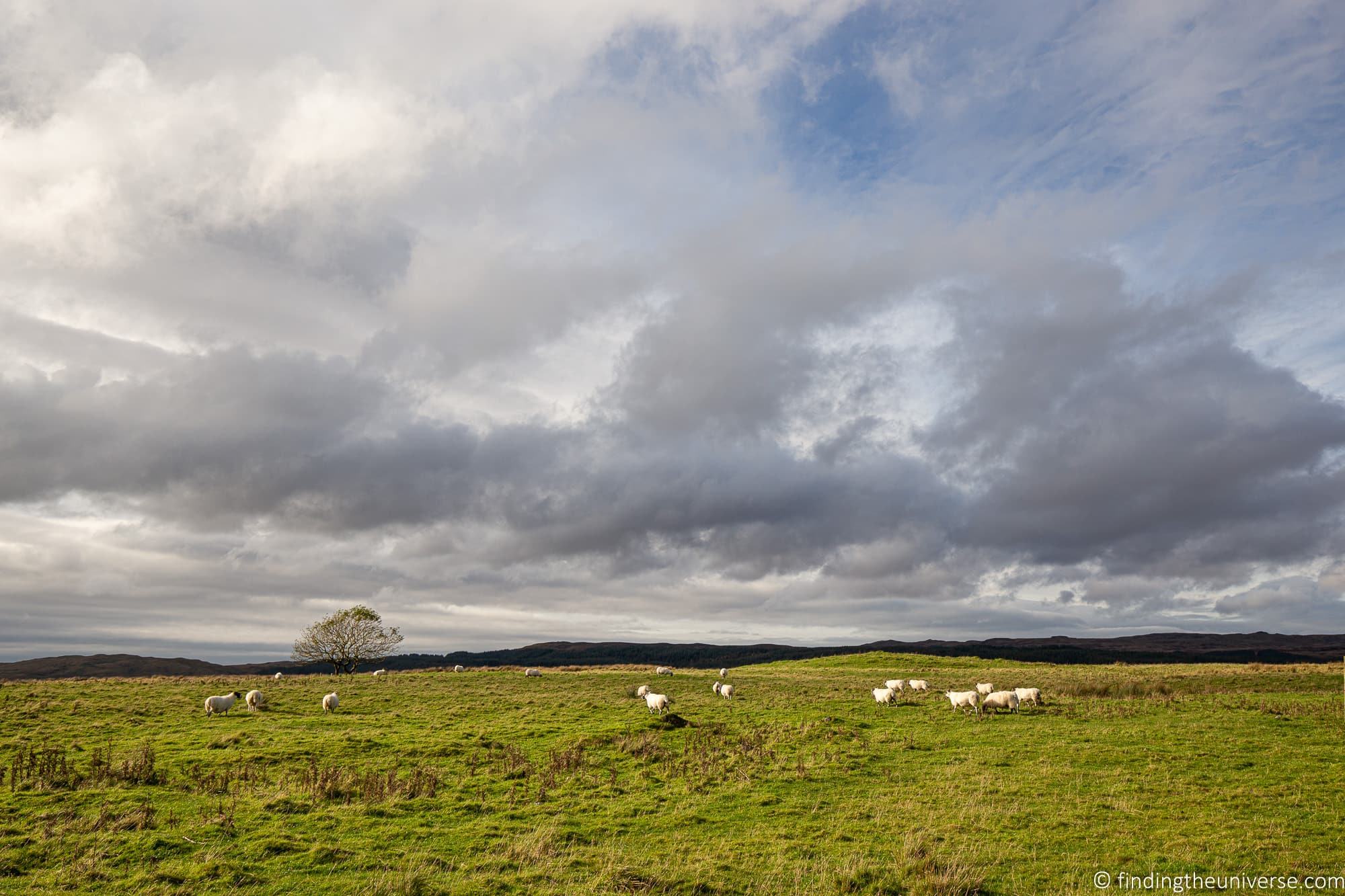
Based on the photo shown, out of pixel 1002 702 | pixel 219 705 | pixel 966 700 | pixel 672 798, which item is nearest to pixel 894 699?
pixel 966 700

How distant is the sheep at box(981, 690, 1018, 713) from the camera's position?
36562 millimetres

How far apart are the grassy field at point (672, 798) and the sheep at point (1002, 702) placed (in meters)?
1.40

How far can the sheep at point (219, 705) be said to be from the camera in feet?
129

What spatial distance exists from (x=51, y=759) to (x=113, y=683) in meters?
38.8

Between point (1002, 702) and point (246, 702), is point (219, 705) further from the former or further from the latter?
point (1002, 702)

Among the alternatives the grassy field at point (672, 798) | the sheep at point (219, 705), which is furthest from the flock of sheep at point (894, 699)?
the grassy field at point (672, 798)

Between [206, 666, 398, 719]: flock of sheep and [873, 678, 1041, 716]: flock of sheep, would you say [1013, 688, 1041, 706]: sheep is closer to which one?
[873, 678, 1041, 716]: flock of sheep

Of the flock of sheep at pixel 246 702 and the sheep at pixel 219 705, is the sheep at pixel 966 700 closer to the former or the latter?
the flock of sheep at pixel 246 702

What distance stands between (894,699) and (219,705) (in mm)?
38484

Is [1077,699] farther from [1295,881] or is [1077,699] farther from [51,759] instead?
[51,759]

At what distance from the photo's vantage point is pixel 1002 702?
3678 centimetres

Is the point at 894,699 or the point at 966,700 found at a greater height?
the point at 966,700

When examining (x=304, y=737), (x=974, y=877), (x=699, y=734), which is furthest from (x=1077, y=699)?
(x=304, y=737)

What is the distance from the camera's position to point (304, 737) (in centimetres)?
3106
